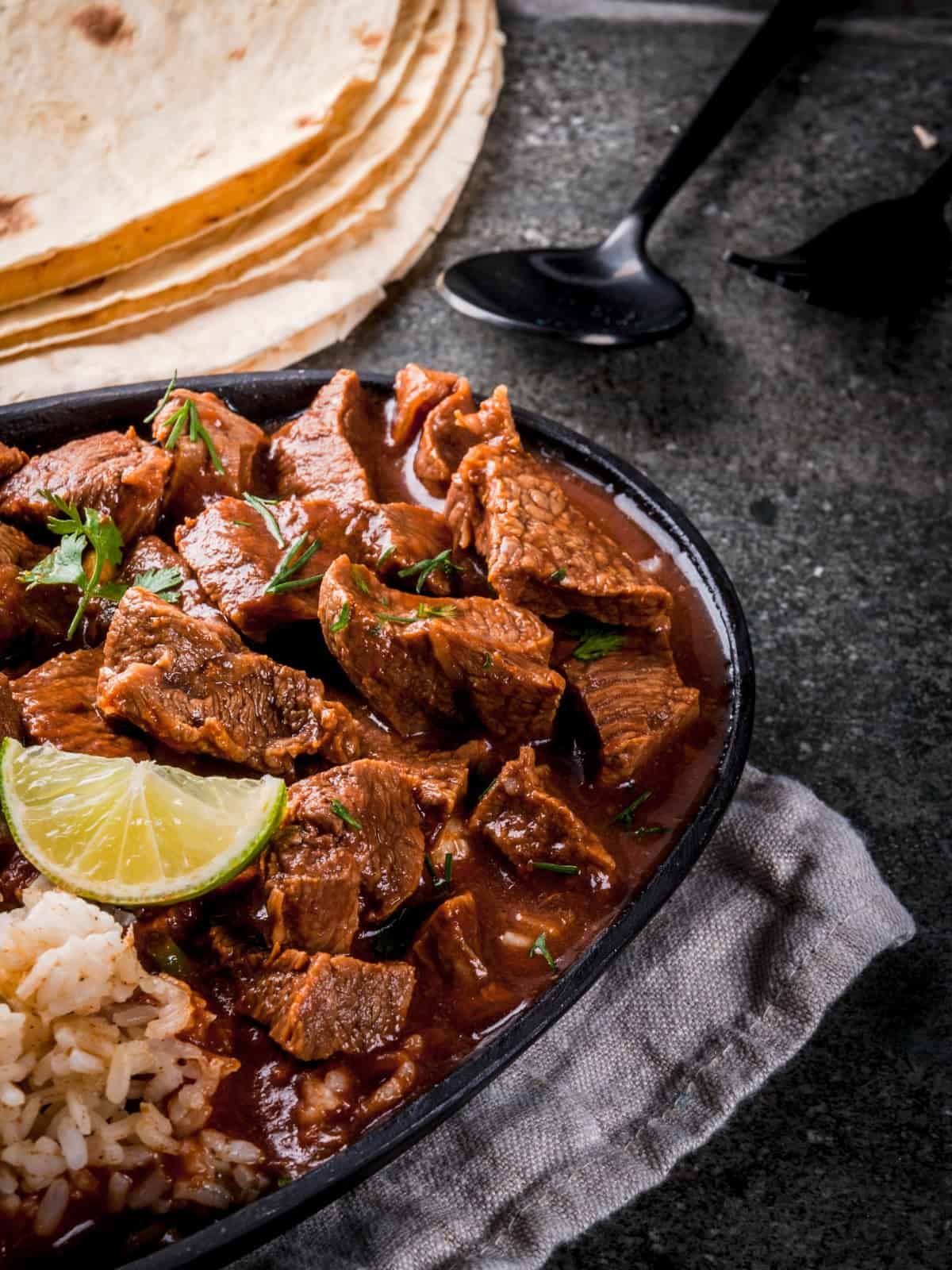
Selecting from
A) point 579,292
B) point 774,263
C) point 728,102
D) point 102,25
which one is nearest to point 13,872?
point 579,292

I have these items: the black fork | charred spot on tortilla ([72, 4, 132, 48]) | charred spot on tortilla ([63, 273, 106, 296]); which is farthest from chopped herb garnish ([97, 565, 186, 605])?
charred spot on tortilla ([72, 4, 132, 48])

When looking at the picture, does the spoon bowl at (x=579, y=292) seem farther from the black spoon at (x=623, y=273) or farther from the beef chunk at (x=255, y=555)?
the beef chunk at (x=255, y=555)

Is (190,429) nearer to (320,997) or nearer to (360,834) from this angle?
(360,834)

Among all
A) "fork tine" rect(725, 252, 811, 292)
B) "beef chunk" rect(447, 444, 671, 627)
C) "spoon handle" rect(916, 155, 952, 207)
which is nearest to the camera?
"beef chunk" rect(447, 444, 671, 627)

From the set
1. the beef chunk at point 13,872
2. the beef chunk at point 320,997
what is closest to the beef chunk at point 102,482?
the beef chunk at point 13,872

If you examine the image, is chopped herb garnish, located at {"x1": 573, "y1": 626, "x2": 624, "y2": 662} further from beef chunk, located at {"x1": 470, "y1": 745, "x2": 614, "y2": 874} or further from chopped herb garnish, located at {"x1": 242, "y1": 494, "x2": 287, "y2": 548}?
chopped herb garnish, located at {"x1": 242, "y1": 494, "x2": 287, "y2": 548}

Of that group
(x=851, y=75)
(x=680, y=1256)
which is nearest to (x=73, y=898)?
(x=680, y=1256)

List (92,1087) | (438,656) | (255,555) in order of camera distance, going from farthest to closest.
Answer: (255,555)
(438,656)
(92,1087)
